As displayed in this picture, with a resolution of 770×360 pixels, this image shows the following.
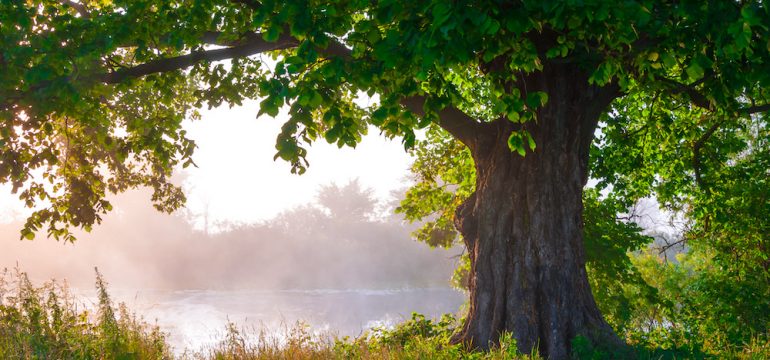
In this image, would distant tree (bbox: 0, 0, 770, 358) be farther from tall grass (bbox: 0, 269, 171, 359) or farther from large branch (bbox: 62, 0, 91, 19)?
tall grass (bbox: 0, 269, 171, 359)

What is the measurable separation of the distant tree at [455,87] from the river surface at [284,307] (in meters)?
11.3

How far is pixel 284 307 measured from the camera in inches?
1206

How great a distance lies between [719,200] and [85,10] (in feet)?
43.5

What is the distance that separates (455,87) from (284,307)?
24.8 metres

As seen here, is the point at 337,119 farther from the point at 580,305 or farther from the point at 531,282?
the point at 580,305

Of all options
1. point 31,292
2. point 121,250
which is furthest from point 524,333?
point 121,250

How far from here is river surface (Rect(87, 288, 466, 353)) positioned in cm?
2356

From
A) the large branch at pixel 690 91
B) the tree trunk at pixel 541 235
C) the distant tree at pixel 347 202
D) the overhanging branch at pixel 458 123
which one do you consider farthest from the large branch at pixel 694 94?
the distant tree at pixel 347 202

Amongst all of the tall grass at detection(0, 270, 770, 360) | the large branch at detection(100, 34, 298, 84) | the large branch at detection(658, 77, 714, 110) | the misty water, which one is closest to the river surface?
the misty water

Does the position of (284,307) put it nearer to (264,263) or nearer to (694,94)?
(264,263)

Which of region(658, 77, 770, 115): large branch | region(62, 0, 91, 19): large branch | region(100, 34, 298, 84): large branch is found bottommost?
region(658, 77, 770, 115): large branch

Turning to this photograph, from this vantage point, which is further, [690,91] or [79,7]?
[79,7]

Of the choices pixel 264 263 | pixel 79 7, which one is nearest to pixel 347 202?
pixel 264 263

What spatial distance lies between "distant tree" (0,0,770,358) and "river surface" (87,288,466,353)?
11.3 meters
